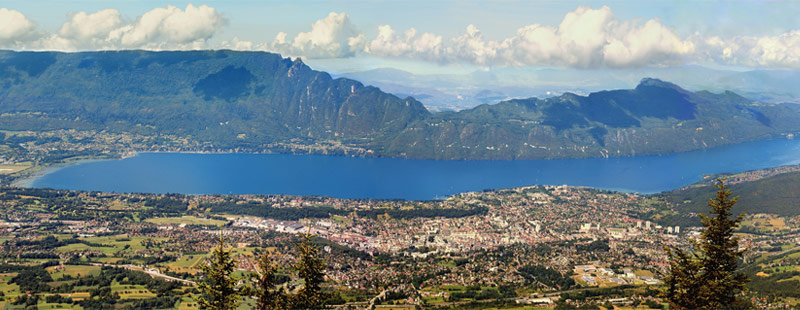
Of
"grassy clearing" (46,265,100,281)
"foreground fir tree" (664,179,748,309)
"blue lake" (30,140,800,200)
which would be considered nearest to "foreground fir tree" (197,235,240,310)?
"foreground fir tree" (664,179,748,309)

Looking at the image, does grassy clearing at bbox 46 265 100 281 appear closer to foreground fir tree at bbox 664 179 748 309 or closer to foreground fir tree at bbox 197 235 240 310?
foreground fir tree at bbox 197 235 240 310

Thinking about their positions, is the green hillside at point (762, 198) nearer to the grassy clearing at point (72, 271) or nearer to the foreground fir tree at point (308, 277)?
the grassy clearing at point (72, 271)

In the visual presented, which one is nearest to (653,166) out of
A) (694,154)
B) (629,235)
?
(694,154)

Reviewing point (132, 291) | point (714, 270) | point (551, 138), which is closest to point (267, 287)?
point (714, 270)

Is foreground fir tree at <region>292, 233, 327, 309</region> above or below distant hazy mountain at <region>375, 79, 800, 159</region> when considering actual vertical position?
above

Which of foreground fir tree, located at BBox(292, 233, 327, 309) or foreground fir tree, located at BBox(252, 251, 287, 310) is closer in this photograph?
foreground fir tree, located at BBox(252, 251, 287, 310)

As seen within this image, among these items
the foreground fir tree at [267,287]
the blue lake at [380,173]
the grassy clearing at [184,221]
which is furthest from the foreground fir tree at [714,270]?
the blue lake at [380,173]

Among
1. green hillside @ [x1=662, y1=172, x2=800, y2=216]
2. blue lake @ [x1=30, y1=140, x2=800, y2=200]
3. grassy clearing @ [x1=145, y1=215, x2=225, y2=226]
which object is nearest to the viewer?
green hillside @ [x1=662, y1=172, x2=800, y2=216]

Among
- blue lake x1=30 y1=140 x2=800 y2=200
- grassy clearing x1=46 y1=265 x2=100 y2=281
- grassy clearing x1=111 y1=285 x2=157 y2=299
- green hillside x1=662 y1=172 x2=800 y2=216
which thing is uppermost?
green hillside x1=662 y1=172 x2=800 y2=216
